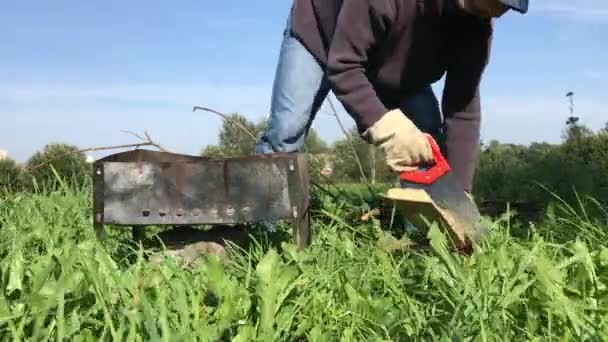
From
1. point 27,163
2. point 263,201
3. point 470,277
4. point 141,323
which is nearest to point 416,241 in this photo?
point 263,201

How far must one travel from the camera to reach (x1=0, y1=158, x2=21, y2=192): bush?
433 centimetres

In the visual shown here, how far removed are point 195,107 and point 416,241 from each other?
58.2 inches

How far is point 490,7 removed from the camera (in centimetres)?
230

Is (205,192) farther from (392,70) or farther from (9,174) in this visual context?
(9,174)

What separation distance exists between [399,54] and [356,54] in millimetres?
246

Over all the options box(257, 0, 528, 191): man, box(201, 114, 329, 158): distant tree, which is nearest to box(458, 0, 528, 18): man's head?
box(257, 0, 528, 191): man

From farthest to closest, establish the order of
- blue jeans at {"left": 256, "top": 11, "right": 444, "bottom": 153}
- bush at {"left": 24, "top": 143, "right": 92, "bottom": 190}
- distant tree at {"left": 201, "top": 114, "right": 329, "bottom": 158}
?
1. distant tree at {"left": 201, "top": 114, "right": 329, "bottom": 158}
2. bush at {"left": 24, "top": 143, "right": 92, "bottom": 190}
3. blue jeans at {"left": 256, "top": 11, "right": 444, "bottom": 153}

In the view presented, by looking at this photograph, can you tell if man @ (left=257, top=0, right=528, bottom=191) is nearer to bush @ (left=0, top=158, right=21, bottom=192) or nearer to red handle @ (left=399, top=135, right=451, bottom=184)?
red handle @ (left=399, top=135, right=451, bottom=184)

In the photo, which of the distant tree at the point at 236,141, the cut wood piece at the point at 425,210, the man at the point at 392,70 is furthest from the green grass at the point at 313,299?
the distant tree at the point at 236,141

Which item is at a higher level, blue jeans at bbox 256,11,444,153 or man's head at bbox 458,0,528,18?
man's head at bbox 458,0,528,18

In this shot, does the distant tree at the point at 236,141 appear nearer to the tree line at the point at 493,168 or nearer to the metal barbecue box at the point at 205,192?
the tree line at the point at 493,168

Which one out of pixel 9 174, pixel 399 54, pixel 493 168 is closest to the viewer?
pixel 399 54

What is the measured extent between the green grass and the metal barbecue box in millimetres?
222

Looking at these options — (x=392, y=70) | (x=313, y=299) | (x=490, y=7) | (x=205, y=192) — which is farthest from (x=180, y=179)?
(x=490, y=7)
